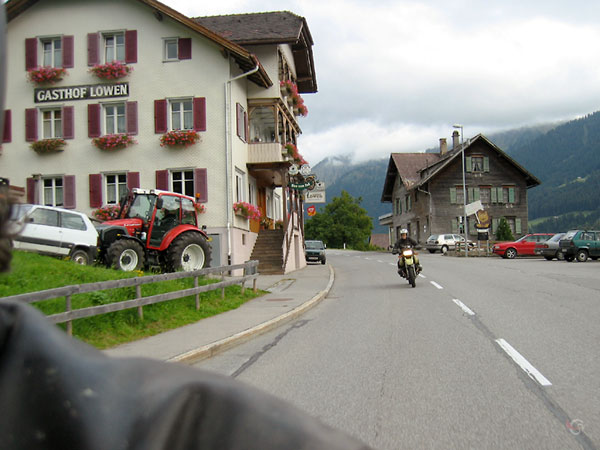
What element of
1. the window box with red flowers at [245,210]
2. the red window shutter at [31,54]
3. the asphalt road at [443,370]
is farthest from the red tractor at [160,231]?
the red window shutter at [31,54]

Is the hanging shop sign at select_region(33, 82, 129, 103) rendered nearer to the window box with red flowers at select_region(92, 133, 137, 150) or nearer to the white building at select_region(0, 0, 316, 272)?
the white building at select_region(0, 0, 316, 272)

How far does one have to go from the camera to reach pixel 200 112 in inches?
918

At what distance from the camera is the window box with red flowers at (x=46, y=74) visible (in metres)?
23.6

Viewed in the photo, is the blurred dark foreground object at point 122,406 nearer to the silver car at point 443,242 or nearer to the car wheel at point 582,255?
the car wheel at point 582,255

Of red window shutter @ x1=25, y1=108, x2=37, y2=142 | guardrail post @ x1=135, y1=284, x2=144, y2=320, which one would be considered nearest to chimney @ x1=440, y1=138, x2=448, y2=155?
red window shutter @ x1=25, y1=108, x2=37, y2=142

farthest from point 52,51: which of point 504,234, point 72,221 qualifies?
point 504,234

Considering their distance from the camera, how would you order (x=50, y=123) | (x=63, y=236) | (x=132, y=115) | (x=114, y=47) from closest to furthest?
(x=63, y=236) → (x=132, y=115) → (x=114, y=47) → (x=50, y=123)

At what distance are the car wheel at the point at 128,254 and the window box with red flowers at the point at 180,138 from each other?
8797 mm

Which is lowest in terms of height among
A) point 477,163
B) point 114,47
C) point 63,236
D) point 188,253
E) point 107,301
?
point 107,301

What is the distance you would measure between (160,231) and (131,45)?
34.0 ft

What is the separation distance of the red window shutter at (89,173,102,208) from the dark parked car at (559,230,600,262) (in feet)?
77.3

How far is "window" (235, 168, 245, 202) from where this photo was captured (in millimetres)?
24020

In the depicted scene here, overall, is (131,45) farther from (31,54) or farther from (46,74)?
(31,54)

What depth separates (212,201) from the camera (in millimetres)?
23125
